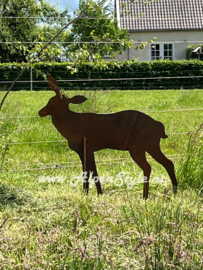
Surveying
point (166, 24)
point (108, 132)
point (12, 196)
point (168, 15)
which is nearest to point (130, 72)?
point (166, 24)

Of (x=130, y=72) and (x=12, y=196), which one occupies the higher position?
(x=130, y=72)

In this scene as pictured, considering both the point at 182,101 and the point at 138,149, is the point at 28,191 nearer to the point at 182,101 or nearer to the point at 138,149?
the point at 138,149

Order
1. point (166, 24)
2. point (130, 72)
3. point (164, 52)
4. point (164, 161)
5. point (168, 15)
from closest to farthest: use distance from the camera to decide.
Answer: point (164, 161) → point (130, 72) → point (164, 52) → point (168, 15) → point (166, 24)

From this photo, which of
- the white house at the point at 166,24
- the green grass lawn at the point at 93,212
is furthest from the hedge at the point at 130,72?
the green grass lawn at the point at 93,212

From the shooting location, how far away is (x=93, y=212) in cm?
271

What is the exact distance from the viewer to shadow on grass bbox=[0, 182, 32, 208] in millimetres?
3062

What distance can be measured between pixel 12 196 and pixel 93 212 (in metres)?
0.89

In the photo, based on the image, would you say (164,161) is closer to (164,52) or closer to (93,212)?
(93,212)

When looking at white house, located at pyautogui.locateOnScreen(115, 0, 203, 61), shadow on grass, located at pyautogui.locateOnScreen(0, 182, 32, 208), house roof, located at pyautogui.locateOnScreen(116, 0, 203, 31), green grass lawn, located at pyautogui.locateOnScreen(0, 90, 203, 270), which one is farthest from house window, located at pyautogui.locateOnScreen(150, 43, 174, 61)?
shadow on grass, located at pyautogui.locateOnScreen(0, 182, 32, 208)

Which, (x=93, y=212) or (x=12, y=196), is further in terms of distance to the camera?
(x=12, y=196)

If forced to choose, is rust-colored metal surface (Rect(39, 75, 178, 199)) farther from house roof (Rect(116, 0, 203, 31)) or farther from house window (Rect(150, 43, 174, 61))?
house roof (Rect(116, 0, 203, 31))

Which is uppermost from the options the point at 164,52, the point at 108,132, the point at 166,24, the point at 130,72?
the point at 166,24

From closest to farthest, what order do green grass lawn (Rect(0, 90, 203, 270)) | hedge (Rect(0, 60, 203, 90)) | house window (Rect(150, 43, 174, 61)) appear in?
1. green grass lawn (Rect(0, 90, 203, 270))
2. hedge (Rect(0, 60, 203, 90))
3. house window (Rect(150, 43, 174, 61))

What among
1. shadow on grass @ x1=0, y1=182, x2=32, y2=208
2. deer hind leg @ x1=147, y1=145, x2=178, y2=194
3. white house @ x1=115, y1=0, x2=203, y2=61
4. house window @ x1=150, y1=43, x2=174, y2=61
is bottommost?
shadow on grass @ x1=0, y1=182, x2=32, y2=208
